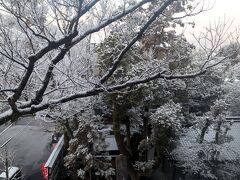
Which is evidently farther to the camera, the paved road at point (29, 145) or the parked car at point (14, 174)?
the paved road at point (29, 145)

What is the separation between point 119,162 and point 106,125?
8.54 metres

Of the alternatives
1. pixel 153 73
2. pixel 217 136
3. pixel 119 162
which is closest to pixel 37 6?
pixel 153 73

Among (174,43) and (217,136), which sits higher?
(174,43)

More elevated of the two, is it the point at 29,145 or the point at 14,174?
the point at 29,145

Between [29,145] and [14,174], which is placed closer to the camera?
[14,174]

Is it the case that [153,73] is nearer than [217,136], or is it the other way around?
[153,73]

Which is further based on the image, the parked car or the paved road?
the paved road

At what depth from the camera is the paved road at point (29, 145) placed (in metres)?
16.4

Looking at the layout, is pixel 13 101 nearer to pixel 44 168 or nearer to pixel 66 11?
pixel 66 11

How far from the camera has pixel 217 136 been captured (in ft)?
36.3

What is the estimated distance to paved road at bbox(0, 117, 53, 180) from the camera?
1638 cm

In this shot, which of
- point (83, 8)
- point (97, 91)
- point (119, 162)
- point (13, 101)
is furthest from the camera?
point (119, 162)

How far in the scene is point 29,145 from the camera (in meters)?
19.7

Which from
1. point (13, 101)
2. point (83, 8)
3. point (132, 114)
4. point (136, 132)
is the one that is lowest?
point (136, 132)
